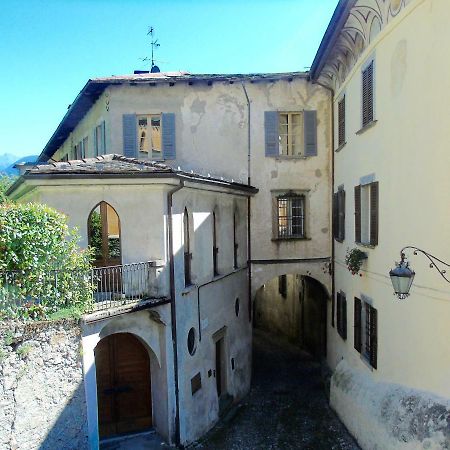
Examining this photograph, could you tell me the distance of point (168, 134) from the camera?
54.1 feet

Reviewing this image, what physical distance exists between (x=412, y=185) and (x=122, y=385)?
26.2 feet

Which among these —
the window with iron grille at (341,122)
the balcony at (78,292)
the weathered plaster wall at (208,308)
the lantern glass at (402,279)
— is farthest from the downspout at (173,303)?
the window with iron grille at (341,122)

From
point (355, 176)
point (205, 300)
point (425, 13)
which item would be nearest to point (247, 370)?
point (205, 300)

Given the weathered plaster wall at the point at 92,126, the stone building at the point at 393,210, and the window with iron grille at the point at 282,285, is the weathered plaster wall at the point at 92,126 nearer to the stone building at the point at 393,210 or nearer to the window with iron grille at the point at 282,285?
the stone building at the point at 393,210

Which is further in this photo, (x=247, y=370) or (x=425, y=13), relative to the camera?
(x=247, y=370)

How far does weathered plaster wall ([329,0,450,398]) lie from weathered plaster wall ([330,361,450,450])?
0.90ft

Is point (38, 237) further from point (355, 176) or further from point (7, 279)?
point (355, 176)

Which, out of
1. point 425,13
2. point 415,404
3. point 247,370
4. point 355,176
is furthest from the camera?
point 247,370

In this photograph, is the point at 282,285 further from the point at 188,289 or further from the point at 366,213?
the point at 188,289

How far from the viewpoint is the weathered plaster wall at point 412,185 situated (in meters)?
7.55

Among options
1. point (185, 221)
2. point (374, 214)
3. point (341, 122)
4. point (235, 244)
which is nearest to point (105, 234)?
point (185, 221)

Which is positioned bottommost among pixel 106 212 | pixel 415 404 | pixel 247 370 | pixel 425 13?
pixel 247 370

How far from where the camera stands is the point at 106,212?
415 inches

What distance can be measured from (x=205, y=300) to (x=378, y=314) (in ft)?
15.3
